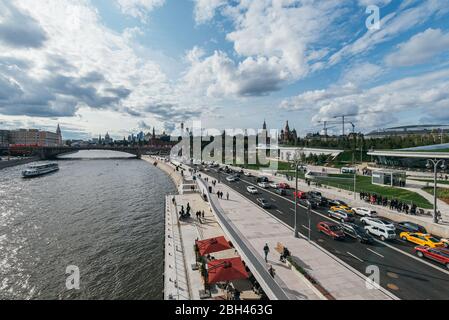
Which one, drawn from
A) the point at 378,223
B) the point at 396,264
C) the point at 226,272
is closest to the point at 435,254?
the point at 396,264

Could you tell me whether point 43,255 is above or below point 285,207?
below

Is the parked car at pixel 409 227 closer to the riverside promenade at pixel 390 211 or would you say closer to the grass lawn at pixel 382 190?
the riverside promenade at pixel 390 211

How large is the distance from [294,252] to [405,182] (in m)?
34.8

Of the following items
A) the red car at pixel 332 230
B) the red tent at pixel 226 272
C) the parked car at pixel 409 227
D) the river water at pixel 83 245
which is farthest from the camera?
the parked car at pixel 409 227

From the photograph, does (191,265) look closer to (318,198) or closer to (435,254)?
(435,254)

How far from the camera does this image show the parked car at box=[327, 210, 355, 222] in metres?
29.1

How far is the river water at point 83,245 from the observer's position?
66.6 ft

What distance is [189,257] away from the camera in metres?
22.1

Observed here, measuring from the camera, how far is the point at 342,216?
29703mm

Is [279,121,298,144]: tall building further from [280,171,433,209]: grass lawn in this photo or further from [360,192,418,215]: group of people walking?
[360,192,418,215]: group of people walking

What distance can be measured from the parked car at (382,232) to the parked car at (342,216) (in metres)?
3.52

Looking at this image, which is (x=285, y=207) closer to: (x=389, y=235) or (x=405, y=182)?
(x=389, y=235)

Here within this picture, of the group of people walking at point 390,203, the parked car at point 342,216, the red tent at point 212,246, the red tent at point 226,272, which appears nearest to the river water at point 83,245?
the red tent at point 212,246
